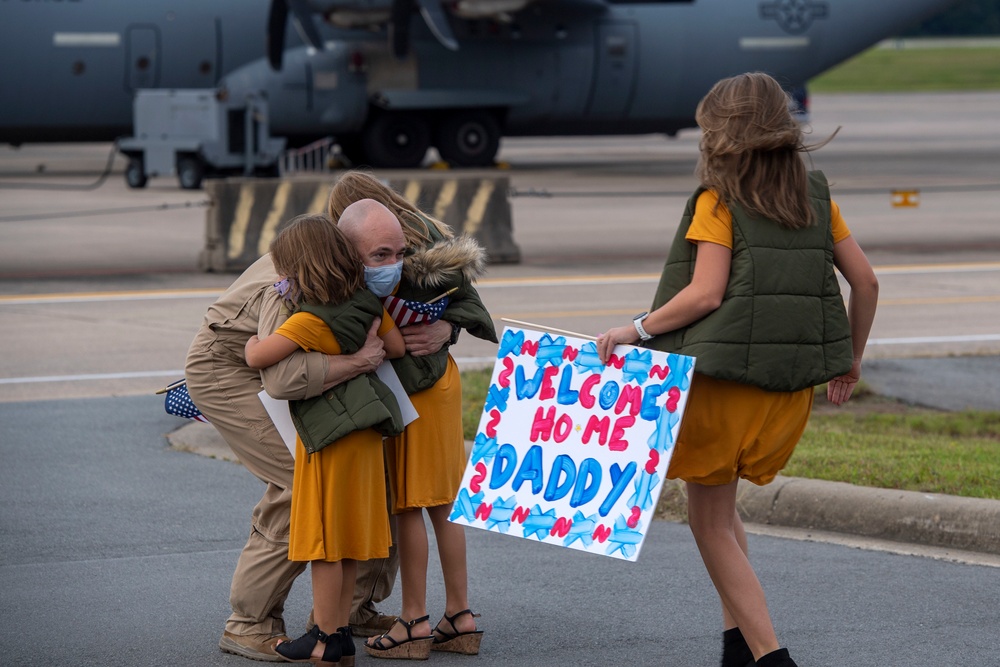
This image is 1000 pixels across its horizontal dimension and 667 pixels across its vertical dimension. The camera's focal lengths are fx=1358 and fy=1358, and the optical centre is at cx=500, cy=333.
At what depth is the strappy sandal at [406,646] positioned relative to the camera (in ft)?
14.6

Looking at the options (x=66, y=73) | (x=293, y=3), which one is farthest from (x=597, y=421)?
(x=66, y=73)

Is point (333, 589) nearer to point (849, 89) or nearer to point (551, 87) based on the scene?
point (551, 87)

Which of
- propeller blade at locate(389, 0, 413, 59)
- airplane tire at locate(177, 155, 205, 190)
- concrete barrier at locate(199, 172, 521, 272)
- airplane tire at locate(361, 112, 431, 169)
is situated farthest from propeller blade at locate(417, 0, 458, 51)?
concrete barrier at locate(199, 172, 521, 272)

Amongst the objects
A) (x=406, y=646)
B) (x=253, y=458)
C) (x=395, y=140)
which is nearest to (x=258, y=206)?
(x=253, y=458)

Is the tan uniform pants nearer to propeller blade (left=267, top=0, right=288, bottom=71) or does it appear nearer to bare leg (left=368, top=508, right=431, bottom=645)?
bare leg (left=368, top=508, right=431, bottom=645)

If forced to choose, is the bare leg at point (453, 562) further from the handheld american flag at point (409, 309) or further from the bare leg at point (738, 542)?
the bare leg at point (738, 542)

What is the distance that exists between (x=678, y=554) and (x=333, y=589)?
1925 millimetres

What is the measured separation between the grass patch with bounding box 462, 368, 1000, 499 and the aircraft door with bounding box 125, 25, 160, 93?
1875 cm

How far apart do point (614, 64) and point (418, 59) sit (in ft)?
13.4

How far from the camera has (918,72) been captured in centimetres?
8431

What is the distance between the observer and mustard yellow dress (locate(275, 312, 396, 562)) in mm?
4152

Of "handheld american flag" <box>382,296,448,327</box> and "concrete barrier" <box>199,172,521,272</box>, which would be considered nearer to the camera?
"handheld american flag" <box>382,296,448,327</box>

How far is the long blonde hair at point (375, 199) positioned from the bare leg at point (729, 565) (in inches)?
46.1

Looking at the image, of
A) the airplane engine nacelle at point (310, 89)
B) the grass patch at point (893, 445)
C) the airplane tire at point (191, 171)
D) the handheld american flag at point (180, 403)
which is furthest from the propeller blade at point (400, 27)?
the handheld american flag at point (180, 403)
